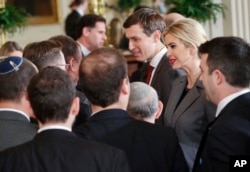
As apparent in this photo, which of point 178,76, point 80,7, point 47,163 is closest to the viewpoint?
point 47,163

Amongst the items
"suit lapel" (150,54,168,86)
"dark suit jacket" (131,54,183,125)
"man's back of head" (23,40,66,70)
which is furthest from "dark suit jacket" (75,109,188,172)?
"suit lapel" (150,54,168,86)

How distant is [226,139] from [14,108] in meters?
0.99

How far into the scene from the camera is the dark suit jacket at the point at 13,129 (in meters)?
2.66

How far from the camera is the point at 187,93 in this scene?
3674 millimetres

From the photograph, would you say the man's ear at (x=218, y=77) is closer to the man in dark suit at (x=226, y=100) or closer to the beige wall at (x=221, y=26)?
the man in dark suit at (x=226, y=100)

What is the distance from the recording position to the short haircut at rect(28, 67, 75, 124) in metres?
2.27

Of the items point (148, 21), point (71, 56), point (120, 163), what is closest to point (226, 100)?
point (120, 163)

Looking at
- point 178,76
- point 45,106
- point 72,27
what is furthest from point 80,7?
point 45,106

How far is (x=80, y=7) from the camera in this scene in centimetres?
862

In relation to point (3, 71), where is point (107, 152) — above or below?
below

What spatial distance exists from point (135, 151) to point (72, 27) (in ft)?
18.4

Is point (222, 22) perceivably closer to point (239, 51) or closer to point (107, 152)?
point (239, 51)

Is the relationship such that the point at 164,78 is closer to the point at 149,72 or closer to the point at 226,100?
the point at 149,72

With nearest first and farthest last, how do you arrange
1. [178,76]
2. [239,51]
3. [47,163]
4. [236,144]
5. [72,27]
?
[47,163], [236,144], [239,51], [178,76], [72,27]
